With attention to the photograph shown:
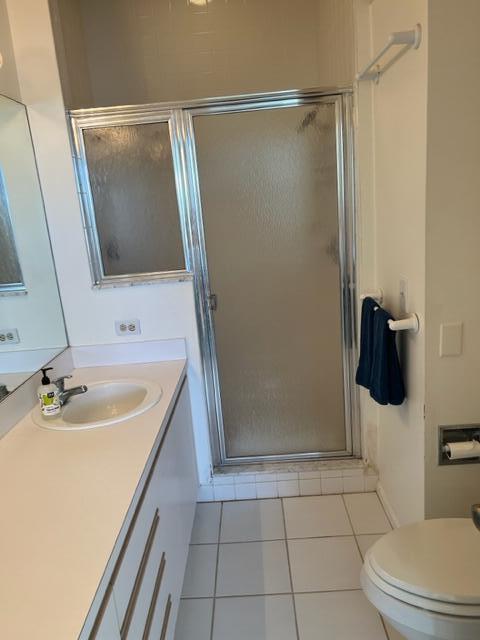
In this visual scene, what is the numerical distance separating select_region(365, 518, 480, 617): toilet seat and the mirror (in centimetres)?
140

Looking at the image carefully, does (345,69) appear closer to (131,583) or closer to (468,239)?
(468,239)

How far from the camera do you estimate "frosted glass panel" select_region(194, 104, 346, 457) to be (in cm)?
205

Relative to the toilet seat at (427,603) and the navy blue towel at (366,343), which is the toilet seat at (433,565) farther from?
the navy blue towel at (366,343)

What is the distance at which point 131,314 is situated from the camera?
A: 7.06ft

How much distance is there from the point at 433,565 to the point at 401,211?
118 cm

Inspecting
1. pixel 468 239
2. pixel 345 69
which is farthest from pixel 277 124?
pixel 468 239

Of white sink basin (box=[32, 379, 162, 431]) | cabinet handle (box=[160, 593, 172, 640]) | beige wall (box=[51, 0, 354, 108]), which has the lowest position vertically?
cabinet handle (box=[160, 593, 172, 640])

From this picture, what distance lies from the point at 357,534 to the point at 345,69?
2.16 metres

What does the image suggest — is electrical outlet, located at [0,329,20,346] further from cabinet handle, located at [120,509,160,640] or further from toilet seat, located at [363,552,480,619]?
toilet seat, located at [363,552,480,619]

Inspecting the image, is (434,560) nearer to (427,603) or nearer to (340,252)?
(427,603)

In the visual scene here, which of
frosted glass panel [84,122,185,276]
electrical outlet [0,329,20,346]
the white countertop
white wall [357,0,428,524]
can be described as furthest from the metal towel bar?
electrical outlet [0,329,20,346]

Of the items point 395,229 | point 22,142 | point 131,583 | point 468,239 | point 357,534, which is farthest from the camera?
point 357,534

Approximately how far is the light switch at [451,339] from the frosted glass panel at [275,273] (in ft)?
2.37

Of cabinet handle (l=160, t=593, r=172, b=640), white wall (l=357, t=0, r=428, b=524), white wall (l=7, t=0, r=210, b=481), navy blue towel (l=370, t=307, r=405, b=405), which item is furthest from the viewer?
white wall (l=7, t=0, r=210, b=481)
